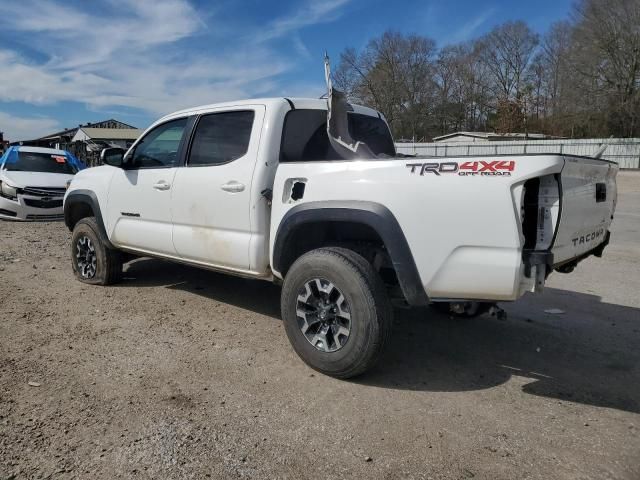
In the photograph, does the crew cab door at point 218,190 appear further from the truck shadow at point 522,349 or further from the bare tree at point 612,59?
the bare tree at point 612,59

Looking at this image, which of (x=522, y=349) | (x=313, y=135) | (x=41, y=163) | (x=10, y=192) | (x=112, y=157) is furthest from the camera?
(x=41, y=163)

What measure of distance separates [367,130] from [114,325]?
9.81 ft

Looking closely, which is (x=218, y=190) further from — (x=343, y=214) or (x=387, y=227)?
(x=387, y=227)

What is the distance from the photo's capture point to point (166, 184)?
4867 millimetres

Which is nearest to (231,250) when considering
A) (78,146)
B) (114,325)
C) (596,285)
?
(114,325)

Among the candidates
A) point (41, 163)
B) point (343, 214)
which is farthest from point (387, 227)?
point (41, 163)

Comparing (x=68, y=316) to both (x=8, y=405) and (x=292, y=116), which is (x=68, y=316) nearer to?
(x=8, y=405)

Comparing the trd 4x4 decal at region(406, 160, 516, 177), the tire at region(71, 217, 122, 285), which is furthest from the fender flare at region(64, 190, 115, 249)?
the trd 4x4 decal at region(406, 160, 516, 177)

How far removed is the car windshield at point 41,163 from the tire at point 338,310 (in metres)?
11.4

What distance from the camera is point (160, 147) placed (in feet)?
17.1

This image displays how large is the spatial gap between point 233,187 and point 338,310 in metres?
1.38

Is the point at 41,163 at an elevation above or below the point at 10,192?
above

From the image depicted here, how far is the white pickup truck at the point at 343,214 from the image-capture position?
2.98 metres

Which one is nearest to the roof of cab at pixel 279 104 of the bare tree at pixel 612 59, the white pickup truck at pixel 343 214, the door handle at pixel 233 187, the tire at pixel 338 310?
the white pickup truck at pixel 343 214
